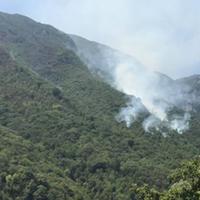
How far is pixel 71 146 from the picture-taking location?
146 m

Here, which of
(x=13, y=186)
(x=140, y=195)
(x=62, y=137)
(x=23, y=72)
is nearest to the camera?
(x=140, y=195)

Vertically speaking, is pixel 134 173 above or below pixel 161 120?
below

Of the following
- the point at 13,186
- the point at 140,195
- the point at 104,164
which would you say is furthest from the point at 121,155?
the point at 140,195

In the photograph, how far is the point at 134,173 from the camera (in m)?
134

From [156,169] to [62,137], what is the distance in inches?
1112

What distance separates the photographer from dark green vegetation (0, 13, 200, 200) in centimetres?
11819

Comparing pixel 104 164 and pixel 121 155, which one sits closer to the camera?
pixel 104 164

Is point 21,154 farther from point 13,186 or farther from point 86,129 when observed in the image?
point 86,129

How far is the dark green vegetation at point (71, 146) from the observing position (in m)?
118

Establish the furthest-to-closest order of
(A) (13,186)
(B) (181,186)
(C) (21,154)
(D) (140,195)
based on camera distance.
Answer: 1. (C) (21,154)
2. (A) (13,186)
3. (D) (140,195)
4. (B) (181,186)

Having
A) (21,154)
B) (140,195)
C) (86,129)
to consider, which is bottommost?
(140,195)

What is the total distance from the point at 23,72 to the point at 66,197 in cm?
8227

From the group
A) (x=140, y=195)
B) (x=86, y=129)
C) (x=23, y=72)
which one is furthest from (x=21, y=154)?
(x=140, y=195)

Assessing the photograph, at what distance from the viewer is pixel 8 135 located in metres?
141
